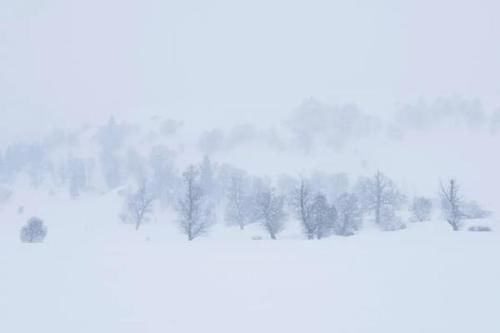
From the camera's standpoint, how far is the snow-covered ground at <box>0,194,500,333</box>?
11.2 meters

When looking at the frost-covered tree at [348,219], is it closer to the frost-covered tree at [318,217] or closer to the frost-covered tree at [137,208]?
the frost-covered tree at [318,217]

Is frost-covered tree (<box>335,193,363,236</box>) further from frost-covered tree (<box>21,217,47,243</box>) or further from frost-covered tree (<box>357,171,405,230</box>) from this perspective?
frost-covered tree (<box>21,217,47,243</box>)

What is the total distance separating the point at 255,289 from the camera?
47.1ft

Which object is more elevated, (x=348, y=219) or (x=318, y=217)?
(x=318, y=217)

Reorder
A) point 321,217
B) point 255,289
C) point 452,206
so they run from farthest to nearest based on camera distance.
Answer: point 452,206, point 321,217, point 255,289

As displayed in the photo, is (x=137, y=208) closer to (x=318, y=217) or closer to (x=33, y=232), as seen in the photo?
(x=33, y=232)

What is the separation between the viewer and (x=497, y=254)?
17250 mm

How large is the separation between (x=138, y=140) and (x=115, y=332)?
6307 inches

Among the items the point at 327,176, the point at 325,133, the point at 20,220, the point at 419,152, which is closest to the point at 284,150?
the point at 325,133

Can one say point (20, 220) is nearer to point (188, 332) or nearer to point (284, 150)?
point (284, 150)

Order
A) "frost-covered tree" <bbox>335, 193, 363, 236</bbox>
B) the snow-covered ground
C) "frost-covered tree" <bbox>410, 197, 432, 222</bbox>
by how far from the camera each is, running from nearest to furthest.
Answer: the snow-covered ground, "frost-covered tree" <bbox>335, 193, 363, 236</bbox>, "frost-covered tree" <bbox>410, 197, 432, 222</bbox>

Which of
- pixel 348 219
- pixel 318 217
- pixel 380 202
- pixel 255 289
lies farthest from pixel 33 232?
pixel 380 202

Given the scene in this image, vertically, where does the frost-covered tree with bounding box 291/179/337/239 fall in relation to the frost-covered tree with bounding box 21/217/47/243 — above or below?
above

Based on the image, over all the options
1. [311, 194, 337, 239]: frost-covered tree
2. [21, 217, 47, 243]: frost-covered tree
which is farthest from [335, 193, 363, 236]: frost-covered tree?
[21, 217, 47, 243]: frost-covered tree
